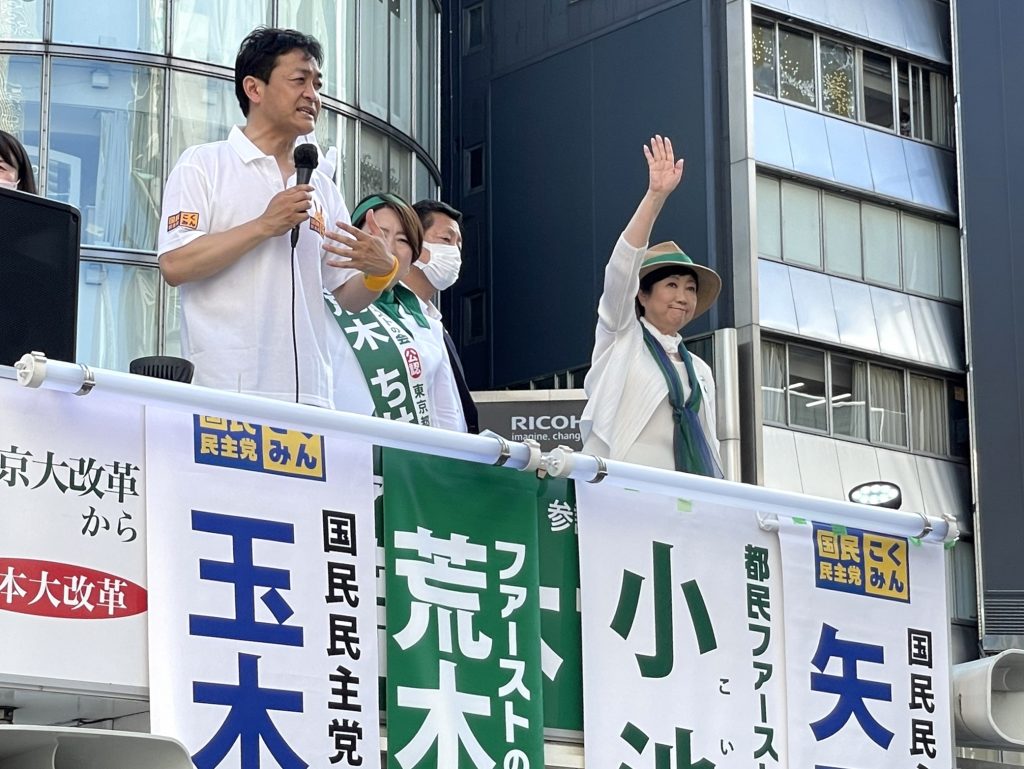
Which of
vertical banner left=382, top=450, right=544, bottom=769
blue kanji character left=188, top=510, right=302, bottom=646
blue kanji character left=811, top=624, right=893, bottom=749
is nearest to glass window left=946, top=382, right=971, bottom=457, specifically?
blue kanji character left=811, top=624, right=893, bottom=749

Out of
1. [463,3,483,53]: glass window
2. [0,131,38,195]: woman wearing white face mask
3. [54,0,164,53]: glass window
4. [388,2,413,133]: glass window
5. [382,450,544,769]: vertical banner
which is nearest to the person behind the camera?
[382,450,544,769]: vertical banner

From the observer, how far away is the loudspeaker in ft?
14.1

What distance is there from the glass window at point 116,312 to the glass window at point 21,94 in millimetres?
1413

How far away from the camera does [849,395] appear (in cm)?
2773

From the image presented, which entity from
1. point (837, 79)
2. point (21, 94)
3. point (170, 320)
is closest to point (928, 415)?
point (837, 79)

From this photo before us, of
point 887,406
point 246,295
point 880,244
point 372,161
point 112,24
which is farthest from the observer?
point 880,244

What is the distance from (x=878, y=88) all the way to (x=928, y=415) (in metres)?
4.62

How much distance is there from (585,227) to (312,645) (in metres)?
24.2

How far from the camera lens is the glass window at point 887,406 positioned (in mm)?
27906

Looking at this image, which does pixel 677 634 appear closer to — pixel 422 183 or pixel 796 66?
pixel 422 183

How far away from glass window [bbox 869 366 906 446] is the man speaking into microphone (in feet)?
75.0

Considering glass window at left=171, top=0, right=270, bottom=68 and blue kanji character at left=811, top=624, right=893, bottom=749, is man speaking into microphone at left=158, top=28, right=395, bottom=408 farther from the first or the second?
glass window at left=171, top=0, right=270, bottom=68

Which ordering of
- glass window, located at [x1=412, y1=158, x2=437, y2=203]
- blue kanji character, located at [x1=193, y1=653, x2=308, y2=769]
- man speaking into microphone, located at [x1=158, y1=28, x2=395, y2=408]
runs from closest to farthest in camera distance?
blue kanji character, located at [x1=193, y1=653, x2=308, y2=769]
man speaking into microphone, located at [x1=158, y1=28, x2=395, y2=408]
glass window, located at [x1=412, y1=158, x2=437, y2=203]

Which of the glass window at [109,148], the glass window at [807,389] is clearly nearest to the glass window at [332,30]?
the glass window at [109,148]
